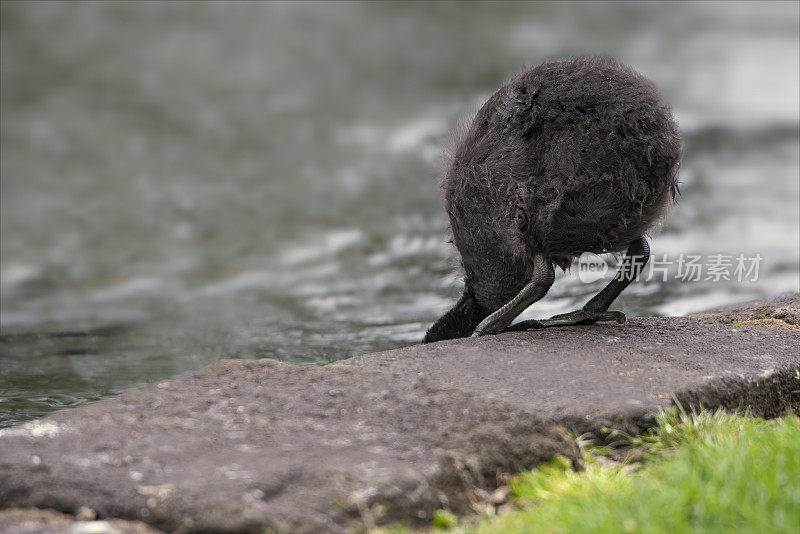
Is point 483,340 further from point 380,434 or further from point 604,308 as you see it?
point 380,434

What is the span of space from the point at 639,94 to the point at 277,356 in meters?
3.62

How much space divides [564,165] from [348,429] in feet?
7.00

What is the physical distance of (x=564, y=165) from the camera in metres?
4.23

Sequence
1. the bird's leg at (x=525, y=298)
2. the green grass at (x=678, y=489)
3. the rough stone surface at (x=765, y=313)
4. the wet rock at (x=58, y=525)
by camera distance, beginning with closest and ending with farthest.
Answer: the green grass at (x=678, y=489) < the wet rock at (x=58, y=525) < the bird's leg at (x=525, y=298) < the rough stone surface at (x=765, y=313)

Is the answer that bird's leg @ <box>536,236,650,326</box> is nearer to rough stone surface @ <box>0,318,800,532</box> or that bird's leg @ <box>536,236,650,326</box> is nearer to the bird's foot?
the bird's foot

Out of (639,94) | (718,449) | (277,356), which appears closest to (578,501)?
(718,449)

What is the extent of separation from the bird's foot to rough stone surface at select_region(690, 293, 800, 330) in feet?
4.36

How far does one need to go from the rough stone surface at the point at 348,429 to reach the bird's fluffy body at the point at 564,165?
2.49 feet

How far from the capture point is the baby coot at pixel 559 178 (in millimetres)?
4164

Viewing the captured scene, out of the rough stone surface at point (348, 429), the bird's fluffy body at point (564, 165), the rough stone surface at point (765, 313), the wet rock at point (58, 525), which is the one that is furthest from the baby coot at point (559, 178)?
the wet rock at point (58, 525)

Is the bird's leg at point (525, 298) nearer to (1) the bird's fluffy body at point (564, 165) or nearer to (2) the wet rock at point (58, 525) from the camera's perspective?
(1) the bird's fluffy body at point (564, 165)

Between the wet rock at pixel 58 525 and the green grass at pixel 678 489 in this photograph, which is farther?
the wet rock at pixel 58 525

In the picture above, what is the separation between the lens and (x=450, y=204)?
489cm

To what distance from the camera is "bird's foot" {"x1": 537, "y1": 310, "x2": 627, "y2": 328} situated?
196 inches
